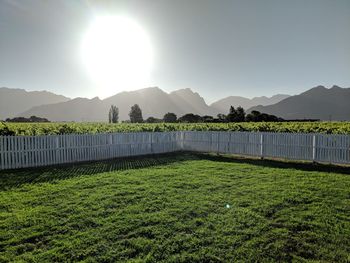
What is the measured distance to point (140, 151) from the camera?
15.5m

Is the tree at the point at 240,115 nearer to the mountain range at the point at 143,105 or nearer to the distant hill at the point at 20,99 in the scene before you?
the mountain range at the point at 143,105

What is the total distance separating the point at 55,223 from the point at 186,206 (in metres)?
2.64

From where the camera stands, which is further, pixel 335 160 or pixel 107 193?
pixel 335 160

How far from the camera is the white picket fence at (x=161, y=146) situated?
1120cm

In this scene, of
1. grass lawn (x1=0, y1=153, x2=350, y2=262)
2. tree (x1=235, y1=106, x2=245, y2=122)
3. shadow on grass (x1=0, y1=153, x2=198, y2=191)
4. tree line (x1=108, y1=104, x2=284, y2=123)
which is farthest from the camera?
tree (x1=235, y1=106, x2=245, y2=122)

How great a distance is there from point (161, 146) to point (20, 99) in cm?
19463

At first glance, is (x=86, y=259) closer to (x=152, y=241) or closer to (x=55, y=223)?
(x=152, y=241)

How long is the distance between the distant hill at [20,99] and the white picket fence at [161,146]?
173550 mm

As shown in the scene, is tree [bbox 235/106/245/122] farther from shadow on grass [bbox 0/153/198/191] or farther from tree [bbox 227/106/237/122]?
shadow on grass [bbox 0/153/198/191]

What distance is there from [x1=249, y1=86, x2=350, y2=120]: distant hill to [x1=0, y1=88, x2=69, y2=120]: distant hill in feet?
434

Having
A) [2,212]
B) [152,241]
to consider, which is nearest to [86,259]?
[152,241]

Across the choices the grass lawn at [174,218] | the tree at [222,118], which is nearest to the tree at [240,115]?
the tree at [222,118]

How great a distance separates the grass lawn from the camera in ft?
13.7

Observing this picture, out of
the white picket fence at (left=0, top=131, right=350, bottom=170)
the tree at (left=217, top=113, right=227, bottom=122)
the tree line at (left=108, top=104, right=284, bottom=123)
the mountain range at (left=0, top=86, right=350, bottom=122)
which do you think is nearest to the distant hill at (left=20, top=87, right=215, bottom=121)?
the mountain range at (left=0, top=86, right=350, bottom=122)
